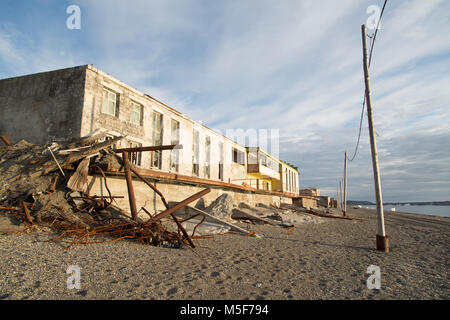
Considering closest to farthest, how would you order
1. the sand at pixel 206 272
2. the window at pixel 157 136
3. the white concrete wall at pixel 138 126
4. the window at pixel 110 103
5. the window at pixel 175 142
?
the sand at pixel 206 272 < the white concrete wall at pixel 138 126 < the window at pixel 110 103 < the window at pixel 157 136 < the window at pixel 175 142

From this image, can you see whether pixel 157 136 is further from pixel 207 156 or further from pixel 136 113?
pixel 207 156

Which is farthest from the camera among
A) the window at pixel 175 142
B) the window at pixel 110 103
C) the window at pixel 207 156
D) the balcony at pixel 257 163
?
the balcony at pixel 257 163

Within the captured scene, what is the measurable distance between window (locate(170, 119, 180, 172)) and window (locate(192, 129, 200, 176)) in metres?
1.76

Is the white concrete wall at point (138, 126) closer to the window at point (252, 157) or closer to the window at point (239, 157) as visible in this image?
the window at point (239, 157)

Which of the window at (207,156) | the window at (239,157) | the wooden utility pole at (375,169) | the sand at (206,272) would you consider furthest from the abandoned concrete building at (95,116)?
the window at (239,157)

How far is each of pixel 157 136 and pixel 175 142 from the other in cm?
143

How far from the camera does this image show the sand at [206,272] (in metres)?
3.19

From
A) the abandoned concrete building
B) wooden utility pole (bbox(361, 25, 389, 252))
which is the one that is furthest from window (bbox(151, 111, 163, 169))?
wooden utility pole (bbox(361, 25, 389, 252))

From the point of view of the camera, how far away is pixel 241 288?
11.3 feet

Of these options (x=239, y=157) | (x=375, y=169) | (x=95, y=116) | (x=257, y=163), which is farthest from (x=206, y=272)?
(x=257, y=163)

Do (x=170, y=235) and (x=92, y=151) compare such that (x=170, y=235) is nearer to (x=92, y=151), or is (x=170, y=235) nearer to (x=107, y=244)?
(x=107, y=244)

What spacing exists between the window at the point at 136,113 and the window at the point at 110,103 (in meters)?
0.93

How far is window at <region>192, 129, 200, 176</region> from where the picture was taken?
17.5 metres
